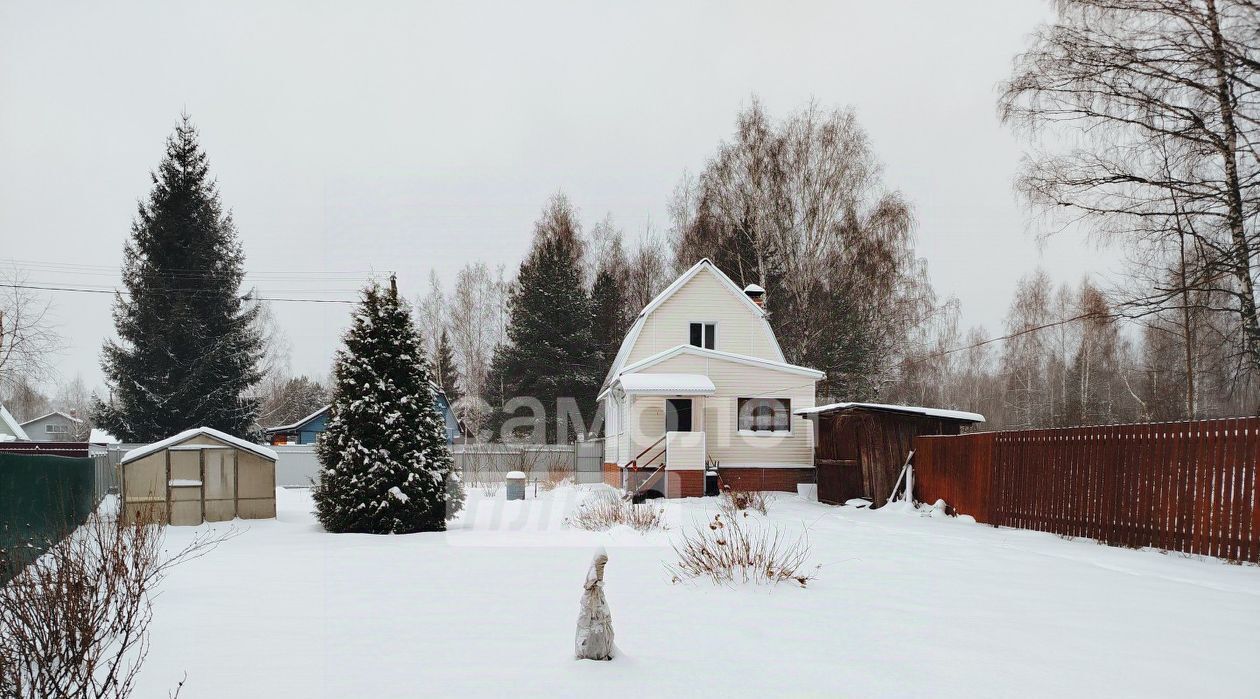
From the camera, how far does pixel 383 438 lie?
41.8 feet

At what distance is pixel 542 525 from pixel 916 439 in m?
7.73

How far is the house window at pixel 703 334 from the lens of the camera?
25.2 meters

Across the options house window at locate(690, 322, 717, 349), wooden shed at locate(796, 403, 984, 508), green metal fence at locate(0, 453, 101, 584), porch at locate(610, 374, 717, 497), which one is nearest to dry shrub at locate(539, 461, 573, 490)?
porch at locate(610, 374, 717, 497)

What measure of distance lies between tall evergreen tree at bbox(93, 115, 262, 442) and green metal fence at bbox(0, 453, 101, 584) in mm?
14202

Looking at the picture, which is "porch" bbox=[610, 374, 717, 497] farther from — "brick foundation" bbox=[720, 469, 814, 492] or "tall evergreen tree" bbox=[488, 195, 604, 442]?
"tall evergreen tree" bbox=[488, 195, 604, 442]

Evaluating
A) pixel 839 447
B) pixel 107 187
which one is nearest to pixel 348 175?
pixel 107 187

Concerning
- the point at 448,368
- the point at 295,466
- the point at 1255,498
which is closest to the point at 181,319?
the point at 295,466

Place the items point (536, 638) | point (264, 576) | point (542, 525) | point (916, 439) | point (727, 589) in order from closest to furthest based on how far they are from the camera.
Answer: point (536, 638) < point (727, 589) < point (264, 576) < point (542, 525) < point (916, 439)

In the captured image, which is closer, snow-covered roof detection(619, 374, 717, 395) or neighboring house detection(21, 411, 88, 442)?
snow-covered roof detection(619, 374, 717, 395)

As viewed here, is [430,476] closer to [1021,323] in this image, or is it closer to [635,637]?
[635,637]

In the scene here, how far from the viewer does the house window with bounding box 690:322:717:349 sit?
25250mm

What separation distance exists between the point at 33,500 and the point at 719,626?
8.91 meters

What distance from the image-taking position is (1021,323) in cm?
4238

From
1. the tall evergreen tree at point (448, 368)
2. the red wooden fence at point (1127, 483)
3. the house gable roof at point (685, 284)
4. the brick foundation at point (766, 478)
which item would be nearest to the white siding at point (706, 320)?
the house gable roof at point (685, 284)
